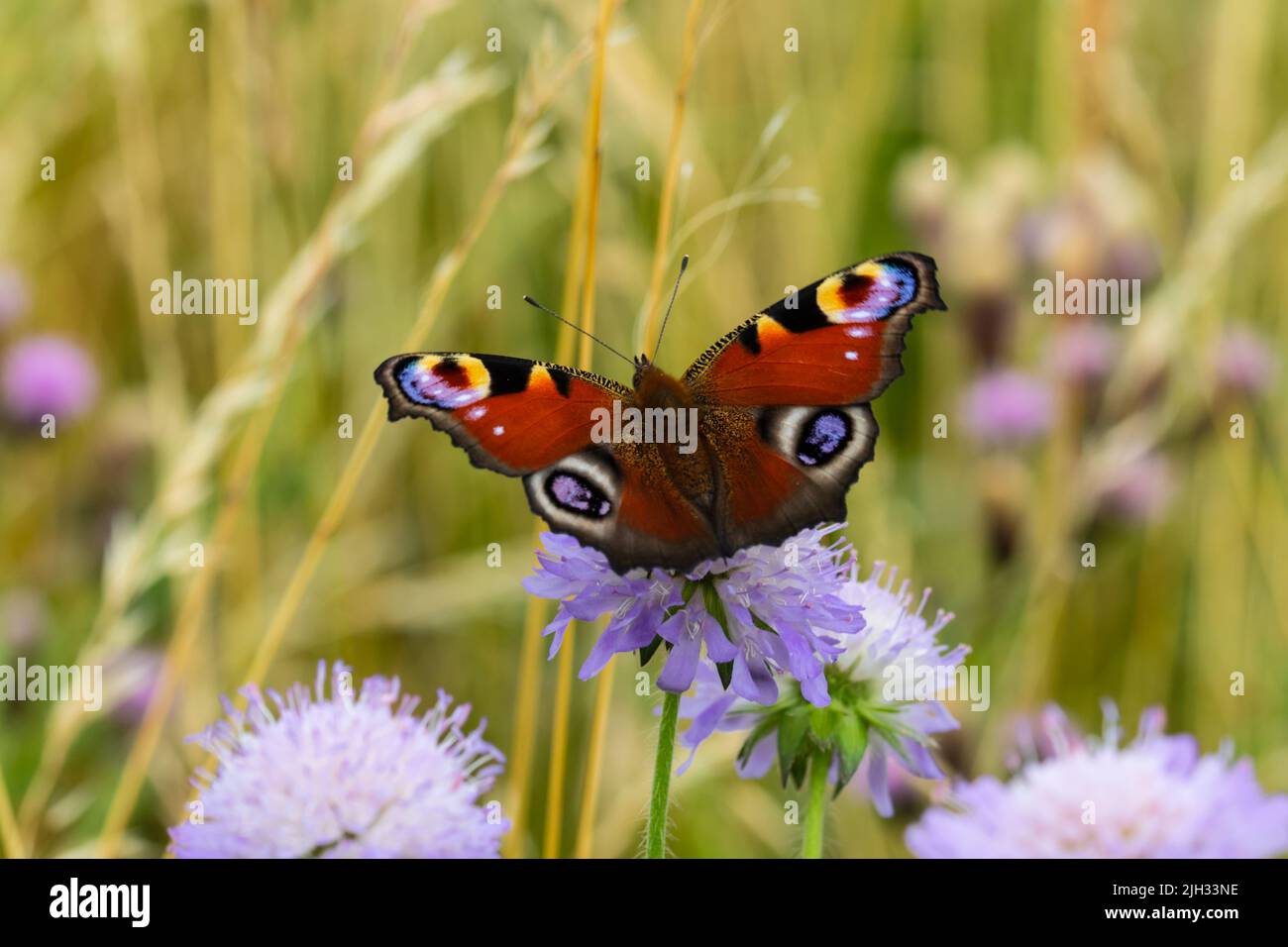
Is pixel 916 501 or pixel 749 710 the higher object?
pixel 916 501

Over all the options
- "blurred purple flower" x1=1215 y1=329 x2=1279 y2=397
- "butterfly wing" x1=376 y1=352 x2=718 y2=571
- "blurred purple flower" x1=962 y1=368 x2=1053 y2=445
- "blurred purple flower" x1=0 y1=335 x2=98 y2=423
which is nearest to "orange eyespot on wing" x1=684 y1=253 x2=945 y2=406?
"butterfly wing" x1=376 y1=352 x2=718 y2=571

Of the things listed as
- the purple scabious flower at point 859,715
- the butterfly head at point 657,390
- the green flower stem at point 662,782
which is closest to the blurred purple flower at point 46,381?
the butterfly head at point 657,390

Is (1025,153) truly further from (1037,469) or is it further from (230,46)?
(230,46)

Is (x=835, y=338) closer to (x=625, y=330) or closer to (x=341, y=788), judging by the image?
(x=341, y=788)

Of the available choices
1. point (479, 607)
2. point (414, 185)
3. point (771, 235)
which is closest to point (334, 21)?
point (414, 185)

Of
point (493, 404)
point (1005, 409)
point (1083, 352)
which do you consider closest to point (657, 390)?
point (493, 404)
